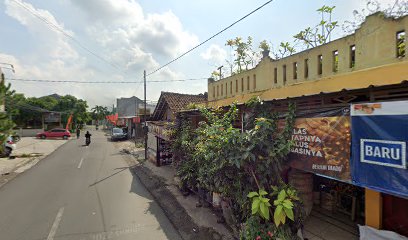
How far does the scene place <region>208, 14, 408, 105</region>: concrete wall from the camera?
13.2 ft

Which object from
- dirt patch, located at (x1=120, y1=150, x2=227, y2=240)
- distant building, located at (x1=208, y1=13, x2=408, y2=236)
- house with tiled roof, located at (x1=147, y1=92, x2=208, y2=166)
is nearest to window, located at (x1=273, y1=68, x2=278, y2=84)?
distant building, located at (x1=208, y1=13, x2=408, y2=236)

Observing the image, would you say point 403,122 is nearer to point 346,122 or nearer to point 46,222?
point 346,122

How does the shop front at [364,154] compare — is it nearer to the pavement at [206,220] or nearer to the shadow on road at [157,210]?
the pavement at [206,220]

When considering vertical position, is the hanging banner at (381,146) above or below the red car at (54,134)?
above

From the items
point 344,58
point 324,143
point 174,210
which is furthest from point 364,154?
point 174,210

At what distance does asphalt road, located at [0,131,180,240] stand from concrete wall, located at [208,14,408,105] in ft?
16.8

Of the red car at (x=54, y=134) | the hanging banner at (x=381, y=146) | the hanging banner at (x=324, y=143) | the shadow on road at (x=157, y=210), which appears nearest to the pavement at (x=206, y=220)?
the shadow on road at (x=157, y=210)

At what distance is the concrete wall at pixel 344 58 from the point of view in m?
4.03

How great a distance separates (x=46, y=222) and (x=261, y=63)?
804cm

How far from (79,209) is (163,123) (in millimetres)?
6637

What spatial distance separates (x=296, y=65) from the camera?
6.10 m

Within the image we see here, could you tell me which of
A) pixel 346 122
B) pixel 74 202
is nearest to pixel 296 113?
pixel 346 122

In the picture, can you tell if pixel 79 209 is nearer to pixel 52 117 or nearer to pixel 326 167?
pixel 326 167

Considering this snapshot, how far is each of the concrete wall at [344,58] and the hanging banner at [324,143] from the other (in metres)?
0.80
